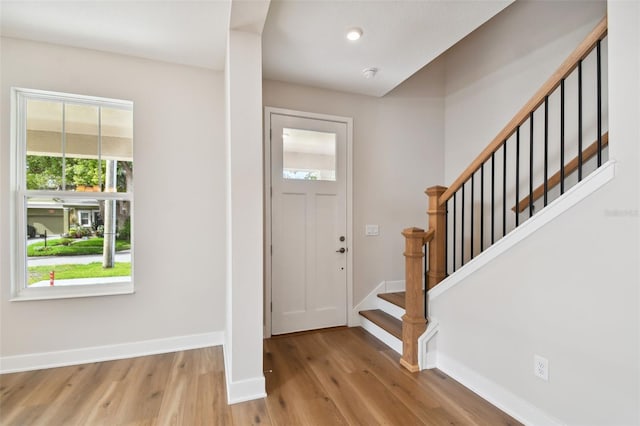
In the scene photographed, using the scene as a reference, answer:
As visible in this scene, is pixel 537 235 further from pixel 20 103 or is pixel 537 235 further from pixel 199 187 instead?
pixel 20 103

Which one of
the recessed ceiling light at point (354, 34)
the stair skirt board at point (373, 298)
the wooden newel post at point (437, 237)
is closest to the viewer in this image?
the recessed ceiling light at point (354, 34)

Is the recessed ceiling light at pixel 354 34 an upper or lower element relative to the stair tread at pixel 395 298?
upper

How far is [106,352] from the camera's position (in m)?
2.54

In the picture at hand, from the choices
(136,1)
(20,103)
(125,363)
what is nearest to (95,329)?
(125,363)

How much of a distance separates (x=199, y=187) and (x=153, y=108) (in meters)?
0.83

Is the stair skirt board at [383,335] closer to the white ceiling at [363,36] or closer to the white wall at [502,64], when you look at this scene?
the white wall at [502,64]

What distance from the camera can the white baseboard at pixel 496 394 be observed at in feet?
5.59

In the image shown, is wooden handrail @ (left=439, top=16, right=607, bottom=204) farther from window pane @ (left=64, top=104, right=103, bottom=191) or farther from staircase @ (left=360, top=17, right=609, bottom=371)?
window pane @ (left=64, top=104, right=103, bottom=191)

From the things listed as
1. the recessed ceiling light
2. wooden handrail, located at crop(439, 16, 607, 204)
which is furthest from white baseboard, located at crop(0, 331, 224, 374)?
the recessed ceiling light

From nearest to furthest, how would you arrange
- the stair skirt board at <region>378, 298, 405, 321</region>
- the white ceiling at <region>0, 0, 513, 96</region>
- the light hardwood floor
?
the light hardwood floor
the white ceiling at <region>0, 0, 513, 96</region>
the stair skirt board at <region>378, 298, 405, 321</region>

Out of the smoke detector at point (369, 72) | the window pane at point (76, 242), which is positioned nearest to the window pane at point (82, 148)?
the window pane at point (76, 242)

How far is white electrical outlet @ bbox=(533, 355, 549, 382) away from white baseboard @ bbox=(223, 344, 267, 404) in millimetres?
1736

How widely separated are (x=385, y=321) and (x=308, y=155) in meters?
1.95

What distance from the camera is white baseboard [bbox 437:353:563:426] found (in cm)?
170
